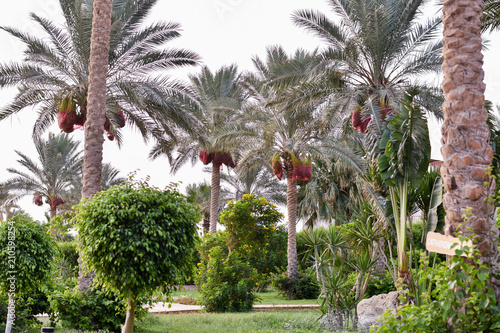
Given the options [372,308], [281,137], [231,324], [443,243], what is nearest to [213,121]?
[281,137]

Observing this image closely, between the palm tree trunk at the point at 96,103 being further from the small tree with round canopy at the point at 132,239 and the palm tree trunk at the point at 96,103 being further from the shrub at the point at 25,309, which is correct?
the small tree with round canopy at the point at 132,239

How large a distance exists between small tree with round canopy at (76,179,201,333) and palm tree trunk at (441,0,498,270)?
13.6 ft

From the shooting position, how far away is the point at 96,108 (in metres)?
10.1

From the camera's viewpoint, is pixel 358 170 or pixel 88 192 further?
pixel 358 170

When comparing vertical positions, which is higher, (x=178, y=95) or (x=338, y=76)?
(x=338, y=76)

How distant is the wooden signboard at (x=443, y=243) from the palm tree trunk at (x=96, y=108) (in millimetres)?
7335

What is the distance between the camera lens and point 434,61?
14148 mm

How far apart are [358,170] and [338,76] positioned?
13.6 feet

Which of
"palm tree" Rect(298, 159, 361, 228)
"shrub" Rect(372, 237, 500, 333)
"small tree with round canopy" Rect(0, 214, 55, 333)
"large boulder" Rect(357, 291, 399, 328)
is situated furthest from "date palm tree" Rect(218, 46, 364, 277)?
"shrub" Rect(372, 237, 500, 333)

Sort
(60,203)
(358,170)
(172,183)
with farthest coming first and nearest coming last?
(60,203)
(358,170)
(172,183)

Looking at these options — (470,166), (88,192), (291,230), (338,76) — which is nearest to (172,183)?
(88,192)

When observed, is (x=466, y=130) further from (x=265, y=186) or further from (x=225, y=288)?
(x=265, y=186)

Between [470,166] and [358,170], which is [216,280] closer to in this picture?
[358,170]

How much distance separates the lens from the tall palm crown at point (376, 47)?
530 inches
